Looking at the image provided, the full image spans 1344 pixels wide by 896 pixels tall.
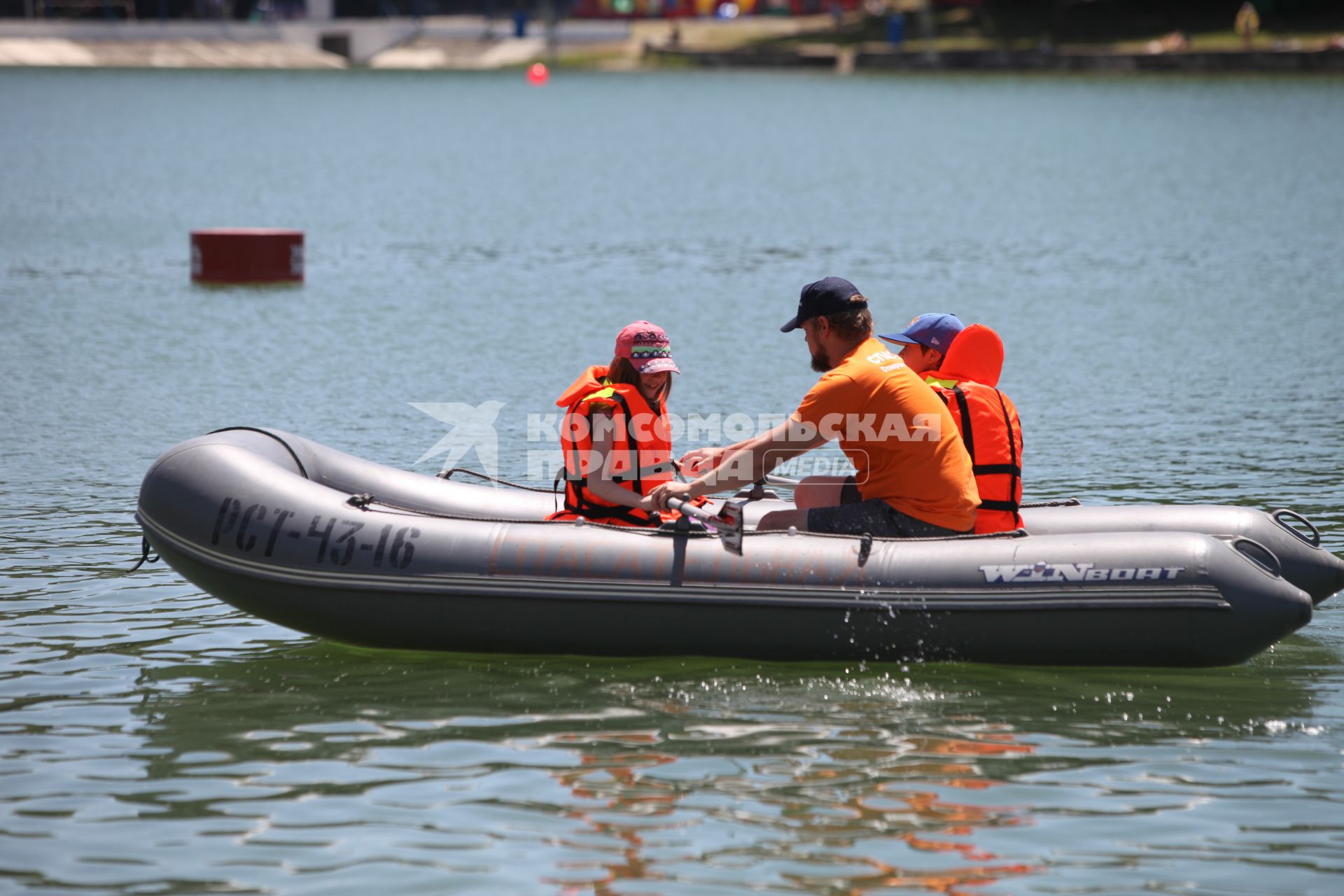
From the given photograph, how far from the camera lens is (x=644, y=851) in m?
5.30

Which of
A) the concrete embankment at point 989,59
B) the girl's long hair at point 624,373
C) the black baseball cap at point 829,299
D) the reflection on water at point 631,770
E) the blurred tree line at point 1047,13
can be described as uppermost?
the blurred tree line at point 1047,13

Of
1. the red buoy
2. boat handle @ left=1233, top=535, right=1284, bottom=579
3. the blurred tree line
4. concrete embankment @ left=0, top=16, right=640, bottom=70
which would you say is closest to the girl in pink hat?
boat handle @ left=1233, top=535, right=1284, bottom=579

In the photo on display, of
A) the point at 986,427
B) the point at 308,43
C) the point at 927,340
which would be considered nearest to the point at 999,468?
the point at 986,427

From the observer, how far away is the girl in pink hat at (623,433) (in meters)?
7.00

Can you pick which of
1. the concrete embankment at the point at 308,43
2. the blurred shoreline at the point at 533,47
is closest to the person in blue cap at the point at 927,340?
the blurred shoreline at the point at 533,47

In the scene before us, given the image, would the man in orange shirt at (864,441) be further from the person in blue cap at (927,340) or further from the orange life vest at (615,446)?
the person in blue cap at (927,340)

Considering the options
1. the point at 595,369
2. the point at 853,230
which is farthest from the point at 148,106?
the point at 595,369

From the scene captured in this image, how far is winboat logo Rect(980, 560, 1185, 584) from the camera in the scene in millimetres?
6699

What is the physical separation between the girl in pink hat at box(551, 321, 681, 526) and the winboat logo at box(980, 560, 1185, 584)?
57.0 inches

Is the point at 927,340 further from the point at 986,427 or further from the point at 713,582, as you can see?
the point at 713,582

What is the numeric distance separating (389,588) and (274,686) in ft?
1.99

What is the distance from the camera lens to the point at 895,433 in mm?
6719

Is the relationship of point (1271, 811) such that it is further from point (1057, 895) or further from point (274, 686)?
point (274, 686)

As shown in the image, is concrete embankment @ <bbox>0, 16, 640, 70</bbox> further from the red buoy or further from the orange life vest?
the orange life vest
